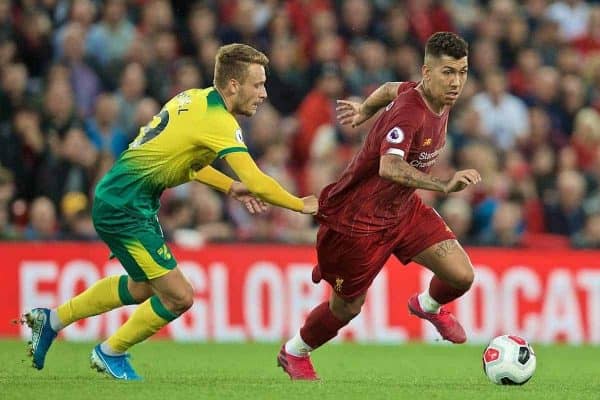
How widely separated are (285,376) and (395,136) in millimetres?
2214

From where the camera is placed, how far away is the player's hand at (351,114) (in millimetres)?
10016

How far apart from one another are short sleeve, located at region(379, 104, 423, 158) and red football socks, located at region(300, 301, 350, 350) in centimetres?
125

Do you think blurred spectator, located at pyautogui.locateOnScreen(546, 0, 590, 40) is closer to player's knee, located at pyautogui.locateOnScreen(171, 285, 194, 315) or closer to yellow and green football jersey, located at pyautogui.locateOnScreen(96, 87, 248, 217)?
yellow and green football jersey, located at pyautogui.locateOnScreen(96, 87, 248, 217)

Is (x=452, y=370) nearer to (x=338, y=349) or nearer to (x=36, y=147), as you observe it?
(x=338, y=349)

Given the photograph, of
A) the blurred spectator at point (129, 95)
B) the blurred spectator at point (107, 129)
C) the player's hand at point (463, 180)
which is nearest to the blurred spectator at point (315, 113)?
the blurred spectator at point (129, 95)

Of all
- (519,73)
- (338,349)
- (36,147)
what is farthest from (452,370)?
(519,73)

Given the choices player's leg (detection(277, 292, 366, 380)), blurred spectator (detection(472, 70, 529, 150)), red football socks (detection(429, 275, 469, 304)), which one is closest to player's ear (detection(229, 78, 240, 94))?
player's leg (detection(277, 292, 366, 380))

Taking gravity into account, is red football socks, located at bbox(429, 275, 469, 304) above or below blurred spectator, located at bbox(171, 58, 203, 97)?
below

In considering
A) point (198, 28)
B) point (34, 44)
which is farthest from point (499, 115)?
point (34, 44)

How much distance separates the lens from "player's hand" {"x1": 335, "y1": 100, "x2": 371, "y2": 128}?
1002 centimetres

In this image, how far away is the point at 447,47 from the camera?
9.23 metres

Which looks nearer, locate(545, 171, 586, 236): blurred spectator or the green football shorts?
the green football shorts

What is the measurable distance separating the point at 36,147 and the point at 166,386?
20.3 feet

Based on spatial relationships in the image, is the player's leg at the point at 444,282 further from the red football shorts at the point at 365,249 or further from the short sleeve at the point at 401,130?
the short sleeve at the point at 401,130
